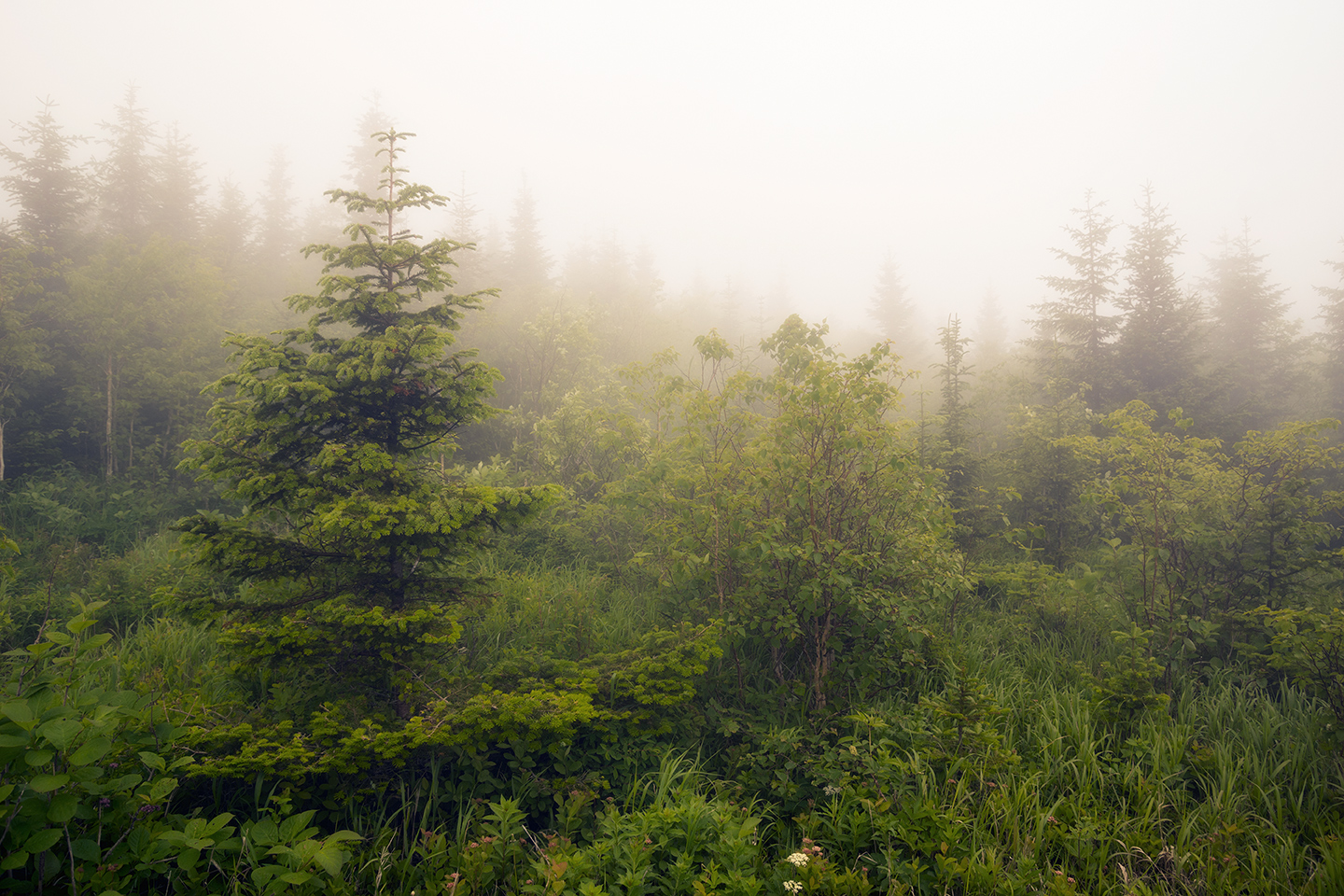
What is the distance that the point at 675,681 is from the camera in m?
4.30

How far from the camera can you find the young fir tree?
4.16 metres

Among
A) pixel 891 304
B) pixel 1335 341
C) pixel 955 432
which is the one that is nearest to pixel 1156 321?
pixel 1335 341

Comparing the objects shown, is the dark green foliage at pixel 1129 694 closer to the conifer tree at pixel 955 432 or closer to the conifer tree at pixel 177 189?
the conifer tree at pixel 955 432

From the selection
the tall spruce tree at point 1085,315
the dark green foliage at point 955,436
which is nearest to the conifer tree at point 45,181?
the dark green foliage at point 955,436

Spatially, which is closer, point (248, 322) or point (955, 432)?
point (955, 432)

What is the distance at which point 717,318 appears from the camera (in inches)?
1401

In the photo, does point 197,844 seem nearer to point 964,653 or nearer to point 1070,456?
point 964,653

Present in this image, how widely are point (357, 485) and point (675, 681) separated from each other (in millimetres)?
3164

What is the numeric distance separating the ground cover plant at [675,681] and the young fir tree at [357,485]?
38 millimetres

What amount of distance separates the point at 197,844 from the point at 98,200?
32098mm

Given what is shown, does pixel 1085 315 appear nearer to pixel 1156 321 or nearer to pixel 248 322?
pixel 1156 321

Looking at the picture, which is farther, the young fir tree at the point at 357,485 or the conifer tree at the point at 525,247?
the conifer tree at the point at 525,247

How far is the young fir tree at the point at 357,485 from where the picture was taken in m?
4.16

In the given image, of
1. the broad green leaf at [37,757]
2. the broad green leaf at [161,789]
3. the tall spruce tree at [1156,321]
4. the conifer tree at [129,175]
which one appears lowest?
the broad green leaf at [161,789]
